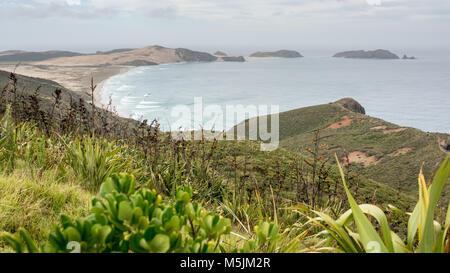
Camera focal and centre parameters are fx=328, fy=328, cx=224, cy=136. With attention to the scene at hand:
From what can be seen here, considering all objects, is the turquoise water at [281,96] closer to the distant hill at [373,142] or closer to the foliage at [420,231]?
the distant hill at [373,142]

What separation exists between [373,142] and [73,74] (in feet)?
400

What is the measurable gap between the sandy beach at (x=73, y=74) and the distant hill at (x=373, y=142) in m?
46.4

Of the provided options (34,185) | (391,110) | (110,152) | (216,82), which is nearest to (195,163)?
(110,152)

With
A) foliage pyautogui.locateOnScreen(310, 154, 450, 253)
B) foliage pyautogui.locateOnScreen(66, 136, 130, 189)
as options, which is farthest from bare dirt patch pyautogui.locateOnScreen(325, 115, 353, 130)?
foliage pyautogui.locateOnScreen(310, 154, 450, 253)

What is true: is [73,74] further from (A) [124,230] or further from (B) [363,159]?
(A) [124,230]

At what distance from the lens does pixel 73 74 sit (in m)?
138

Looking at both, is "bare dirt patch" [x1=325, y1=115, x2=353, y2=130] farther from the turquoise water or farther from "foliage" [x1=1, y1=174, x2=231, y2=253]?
"foliage" [x1=1, y1=174, x2=231, y2=253]

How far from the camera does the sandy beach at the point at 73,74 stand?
10181 centimetres

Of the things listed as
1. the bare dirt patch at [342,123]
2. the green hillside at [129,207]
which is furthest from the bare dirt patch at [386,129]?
the green hillside at [129,207]

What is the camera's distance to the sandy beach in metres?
102

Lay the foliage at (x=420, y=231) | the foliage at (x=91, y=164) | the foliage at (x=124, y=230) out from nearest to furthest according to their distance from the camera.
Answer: the foliage at (x=124, y=230) → the foliage at (x=420, y=231) → the foliage at (x=91, y=164)

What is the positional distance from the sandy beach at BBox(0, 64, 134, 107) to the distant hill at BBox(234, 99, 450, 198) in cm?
4638
